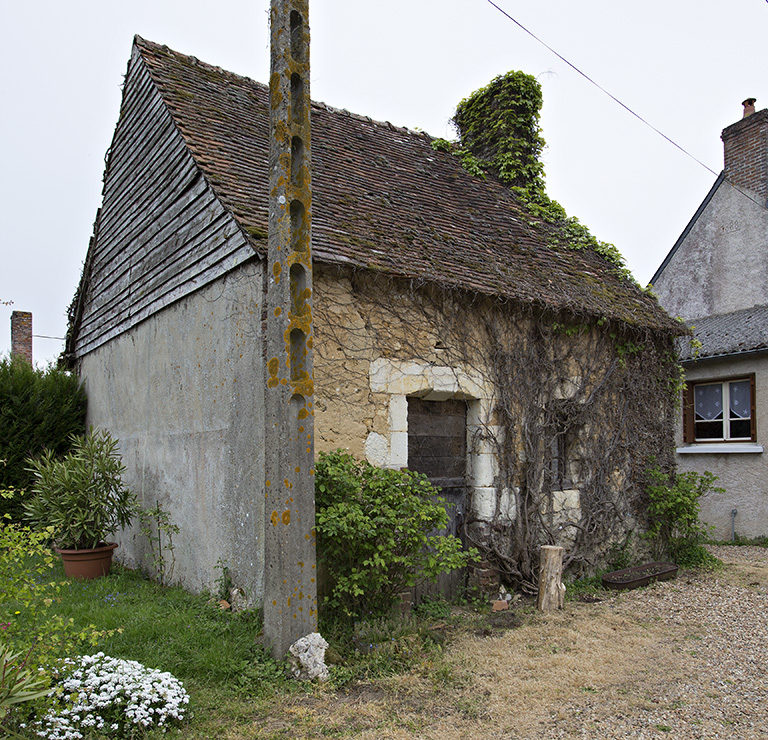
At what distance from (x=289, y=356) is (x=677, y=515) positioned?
6.22 m

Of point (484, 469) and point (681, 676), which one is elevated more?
point (484, 469)

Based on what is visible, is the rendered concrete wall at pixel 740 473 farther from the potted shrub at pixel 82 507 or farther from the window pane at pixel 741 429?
the potted shrub at pixel 82 507

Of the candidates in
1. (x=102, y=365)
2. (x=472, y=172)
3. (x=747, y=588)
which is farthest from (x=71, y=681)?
(x=472, y=172)

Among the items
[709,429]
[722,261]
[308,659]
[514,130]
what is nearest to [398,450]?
[308,659]

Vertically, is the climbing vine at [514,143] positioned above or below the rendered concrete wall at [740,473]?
above

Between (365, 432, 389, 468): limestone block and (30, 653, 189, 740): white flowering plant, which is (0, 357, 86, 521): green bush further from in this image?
(30, 653, 189, 740): white flowering plant

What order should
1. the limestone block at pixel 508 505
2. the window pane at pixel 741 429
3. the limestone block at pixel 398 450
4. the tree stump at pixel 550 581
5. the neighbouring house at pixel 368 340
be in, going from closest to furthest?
the neighbouring house at pixel 368 340, the limestone block at pixel 398 450, the tree stump at pixel 550 581, the limestone block at pixel 508 505, the window pane at pixel 741 429

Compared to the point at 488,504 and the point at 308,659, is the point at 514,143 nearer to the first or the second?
the point at 488,504

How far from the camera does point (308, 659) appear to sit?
4.43 m

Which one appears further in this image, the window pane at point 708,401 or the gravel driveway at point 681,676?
the window pane at point 708,401

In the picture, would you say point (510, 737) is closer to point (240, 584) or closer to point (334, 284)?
point (240, 584)

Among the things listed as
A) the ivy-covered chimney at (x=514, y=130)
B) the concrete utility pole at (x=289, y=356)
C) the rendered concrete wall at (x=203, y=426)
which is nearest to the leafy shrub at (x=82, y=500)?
the rendered concrete wall at (x=203, y=426)

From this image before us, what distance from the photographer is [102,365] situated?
947 cm

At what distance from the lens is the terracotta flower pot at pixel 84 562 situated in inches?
277
